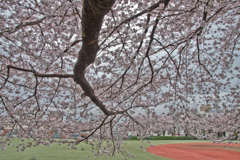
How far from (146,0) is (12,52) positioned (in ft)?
11.3

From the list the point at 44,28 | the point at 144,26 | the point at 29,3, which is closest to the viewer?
the point at 144,26

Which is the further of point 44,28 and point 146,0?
point 44,28

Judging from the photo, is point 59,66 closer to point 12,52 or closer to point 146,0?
point 12,52

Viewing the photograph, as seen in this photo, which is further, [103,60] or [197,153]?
[197,153]

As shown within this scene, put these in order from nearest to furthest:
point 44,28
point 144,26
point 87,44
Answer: point 87,44 → point 144,26 → point 44,28

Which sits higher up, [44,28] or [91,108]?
[44,28]

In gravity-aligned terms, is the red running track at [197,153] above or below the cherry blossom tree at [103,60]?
below

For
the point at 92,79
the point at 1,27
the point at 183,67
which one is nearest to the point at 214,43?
the point at 183,67

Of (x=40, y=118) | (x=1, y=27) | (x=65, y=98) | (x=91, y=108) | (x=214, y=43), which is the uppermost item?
(x=214, y=43)

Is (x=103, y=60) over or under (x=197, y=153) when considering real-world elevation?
over

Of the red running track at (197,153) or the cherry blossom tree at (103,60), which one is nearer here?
the cherry blossom tree at (103,60)

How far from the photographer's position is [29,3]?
11.7 ft

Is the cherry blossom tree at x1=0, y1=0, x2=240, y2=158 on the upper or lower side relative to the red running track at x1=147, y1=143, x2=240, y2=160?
upper

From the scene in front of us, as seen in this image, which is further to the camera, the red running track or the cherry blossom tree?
the red running track
